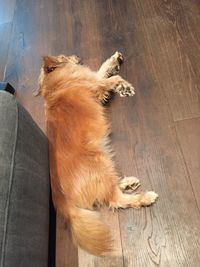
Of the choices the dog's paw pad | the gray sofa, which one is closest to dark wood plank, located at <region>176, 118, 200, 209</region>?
the dog's paw pad

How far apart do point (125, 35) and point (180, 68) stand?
0.51m

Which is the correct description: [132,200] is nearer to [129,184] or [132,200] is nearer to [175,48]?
[129,184]

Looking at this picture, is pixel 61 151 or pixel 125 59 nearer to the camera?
pixel 61 151

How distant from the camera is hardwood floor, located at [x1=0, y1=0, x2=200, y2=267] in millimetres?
1356

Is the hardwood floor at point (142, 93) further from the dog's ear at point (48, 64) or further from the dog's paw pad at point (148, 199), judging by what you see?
the dog's ear at point (48, 64)

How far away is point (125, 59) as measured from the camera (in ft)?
6.56

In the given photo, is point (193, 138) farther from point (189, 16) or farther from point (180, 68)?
point (189, 16)

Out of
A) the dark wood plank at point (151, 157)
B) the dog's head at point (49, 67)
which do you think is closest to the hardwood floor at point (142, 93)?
the dark wood plank at point (151, 157)

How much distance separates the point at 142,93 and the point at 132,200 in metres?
0.67

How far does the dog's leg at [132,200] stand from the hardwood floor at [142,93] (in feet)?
0.11

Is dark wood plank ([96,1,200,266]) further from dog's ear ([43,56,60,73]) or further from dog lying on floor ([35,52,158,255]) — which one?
dog's ear ([43,56,60,73])

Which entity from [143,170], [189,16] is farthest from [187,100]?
[189,16]

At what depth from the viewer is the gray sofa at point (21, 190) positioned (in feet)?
3.27

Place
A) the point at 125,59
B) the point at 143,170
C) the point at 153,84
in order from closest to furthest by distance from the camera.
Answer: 1. the point at 143,170
2. the point at 153,84
3. the point at 125,59
